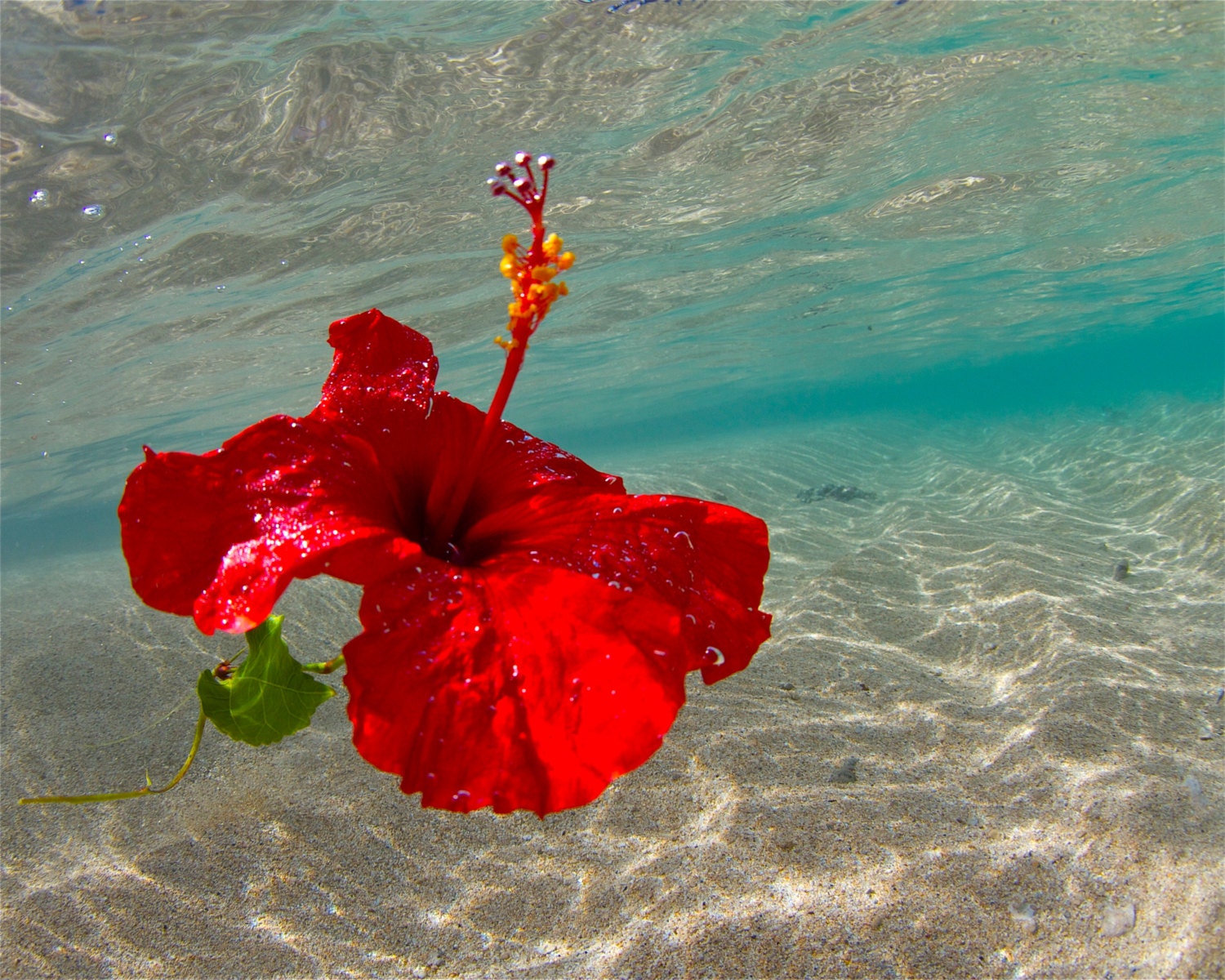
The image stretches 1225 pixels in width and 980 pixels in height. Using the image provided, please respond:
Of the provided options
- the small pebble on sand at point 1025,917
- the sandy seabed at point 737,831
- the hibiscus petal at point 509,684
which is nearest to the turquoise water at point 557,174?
the sandy seabed at point 737,831

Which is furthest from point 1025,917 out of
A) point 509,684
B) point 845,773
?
point 509,684

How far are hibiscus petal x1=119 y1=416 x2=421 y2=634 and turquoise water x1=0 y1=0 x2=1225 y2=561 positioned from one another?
8703 millimetres

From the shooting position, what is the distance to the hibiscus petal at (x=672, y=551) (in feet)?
3.20

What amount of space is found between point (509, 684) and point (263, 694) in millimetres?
374

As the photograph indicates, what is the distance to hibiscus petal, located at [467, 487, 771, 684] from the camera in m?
0.98

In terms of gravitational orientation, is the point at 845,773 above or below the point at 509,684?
below

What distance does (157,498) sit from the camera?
0.88 meters

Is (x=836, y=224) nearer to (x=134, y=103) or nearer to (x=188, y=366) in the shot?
(x=134, y=103)

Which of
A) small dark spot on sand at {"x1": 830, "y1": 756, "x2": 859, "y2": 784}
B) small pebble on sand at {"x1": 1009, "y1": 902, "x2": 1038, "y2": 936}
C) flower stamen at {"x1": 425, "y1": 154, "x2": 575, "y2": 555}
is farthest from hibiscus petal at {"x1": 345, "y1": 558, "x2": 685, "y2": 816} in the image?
small dark spot on sand at {"x1": 830, "y1": 756, "x2": 859, "y2": 784}

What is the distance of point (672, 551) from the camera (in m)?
1.02

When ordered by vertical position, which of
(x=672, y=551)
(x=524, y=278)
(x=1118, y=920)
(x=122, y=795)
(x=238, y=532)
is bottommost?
(x=1118, y=920)

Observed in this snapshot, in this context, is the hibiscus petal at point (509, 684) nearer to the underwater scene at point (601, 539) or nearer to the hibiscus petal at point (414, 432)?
the underwater scene at point (601, 539)

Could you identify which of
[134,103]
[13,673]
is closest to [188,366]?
[134,103]

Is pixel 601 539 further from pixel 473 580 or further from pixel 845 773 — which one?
pixel 845 773
